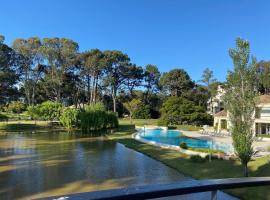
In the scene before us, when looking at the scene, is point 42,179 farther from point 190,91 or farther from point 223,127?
point 190,91

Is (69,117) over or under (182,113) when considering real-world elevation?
under

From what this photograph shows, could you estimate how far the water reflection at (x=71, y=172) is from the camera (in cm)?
1347

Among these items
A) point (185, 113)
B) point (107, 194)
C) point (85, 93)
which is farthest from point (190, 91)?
point (107, 194)

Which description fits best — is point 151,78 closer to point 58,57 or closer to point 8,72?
point 58,57

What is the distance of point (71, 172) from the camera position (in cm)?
1688

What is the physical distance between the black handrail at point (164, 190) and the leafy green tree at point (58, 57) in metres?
58.9

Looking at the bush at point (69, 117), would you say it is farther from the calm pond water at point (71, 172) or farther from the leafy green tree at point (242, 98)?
the leafy green tree at point (242, 98)

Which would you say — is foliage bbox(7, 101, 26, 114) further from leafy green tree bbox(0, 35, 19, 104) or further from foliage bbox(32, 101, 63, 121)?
foliage bbox(32, 101, 63, 121)

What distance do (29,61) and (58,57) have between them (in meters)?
5.85

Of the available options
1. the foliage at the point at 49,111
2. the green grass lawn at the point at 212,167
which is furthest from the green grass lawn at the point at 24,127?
the green grass lawn at the point at 212,167

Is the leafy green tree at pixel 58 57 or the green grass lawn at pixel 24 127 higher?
the leafy green tree at pixel 58 57

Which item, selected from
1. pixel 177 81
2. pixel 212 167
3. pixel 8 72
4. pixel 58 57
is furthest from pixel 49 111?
pixel 212 167

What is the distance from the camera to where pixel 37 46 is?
60.8 meters

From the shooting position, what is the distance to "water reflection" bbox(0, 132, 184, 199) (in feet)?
44.2
